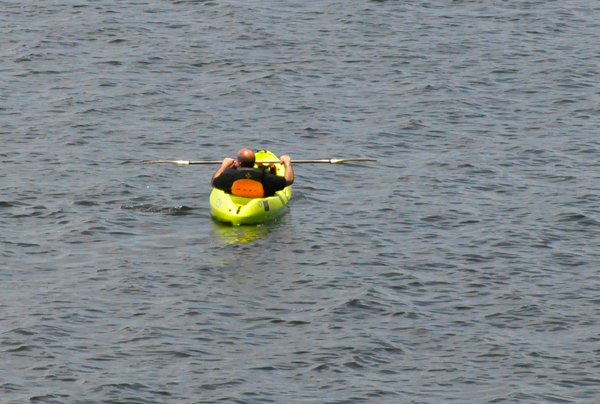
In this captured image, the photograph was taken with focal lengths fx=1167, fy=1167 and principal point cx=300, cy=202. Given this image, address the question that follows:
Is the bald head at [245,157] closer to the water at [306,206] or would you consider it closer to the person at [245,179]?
the person at [245,179]

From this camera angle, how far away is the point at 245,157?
22812 mm

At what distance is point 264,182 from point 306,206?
4.60 ft

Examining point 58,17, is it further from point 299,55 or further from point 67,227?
point 67,227

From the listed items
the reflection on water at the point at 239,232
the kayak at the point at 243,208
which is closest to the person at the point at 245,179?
the kayak at the point at 243,208

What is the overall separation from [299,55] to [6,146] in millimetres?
11499

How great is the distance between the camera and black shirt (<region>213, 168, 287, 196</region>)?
2294 cm

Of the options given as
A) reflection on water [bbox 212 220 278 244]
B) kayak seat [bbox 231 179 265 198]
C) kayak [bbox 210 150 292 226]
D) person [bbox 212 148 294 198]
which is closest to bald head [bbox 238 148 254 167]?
person [bbox 212 148 294 198]

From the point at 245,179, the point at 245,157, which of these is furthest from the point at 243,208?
the point at 245,157

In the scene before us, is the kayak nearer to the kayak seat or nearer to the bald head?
the kayak seat

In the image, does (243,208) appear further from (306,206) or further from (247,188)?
(306,206)

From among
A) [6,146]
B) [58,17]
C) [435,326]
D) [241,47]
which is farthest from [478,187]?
[58,17]

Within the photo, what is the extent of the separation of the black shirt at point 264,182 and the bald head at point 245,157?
233mm

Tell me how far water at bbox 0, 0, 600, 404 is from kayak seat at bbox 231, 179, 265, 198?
76 cm

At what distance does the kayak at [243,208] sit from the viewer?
2253 centimetres
